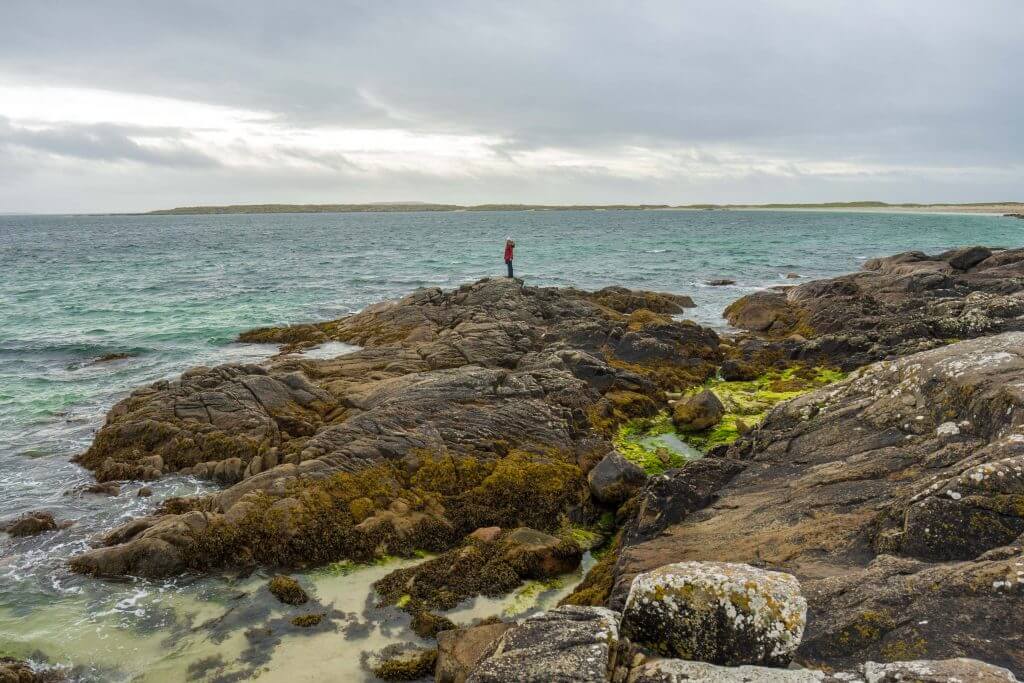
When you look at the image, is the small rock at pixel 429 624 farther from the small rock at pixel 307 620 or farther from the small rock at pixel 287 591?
the small rock at pixel 287 591

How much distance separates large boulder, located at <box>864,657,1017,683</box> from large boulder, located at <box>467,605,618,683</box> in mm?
2171

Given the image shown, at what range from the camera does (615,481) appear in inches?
551

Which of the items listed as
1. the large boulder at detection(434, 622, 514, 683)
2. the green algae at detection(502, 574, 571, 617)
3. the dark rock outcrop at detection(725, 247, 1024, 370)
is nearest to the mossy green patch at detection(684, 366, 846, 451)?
the dark rock outcrop at detection(725, 247, 1024, 370)

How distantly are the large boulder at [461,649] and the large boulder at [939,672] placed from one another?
15.7ft

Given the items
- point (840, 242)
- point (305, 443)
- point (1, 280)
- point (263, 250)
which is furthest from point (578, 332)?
point (840, 242)

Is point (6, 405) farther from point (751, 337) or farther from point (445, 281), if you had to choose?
point (445, 281)

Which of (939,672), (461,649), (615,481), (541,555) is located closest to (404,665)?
(461,649)

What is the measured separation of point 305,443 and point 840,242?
105m

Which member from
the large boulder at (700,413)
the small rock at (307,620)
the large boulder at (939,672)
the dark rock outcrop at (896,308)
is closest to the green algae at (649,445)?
the large boulder at (700,413)

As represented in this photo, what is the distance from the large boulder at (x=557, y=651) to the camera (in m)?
5.22

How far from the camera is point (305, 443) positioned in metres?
16.5

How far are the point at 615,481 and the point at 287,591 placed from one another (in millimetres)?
7357

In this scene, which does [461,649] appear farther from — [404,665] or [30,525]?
[30,525]

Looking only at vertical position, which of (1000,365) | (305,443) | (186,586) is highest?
(1000,365)
